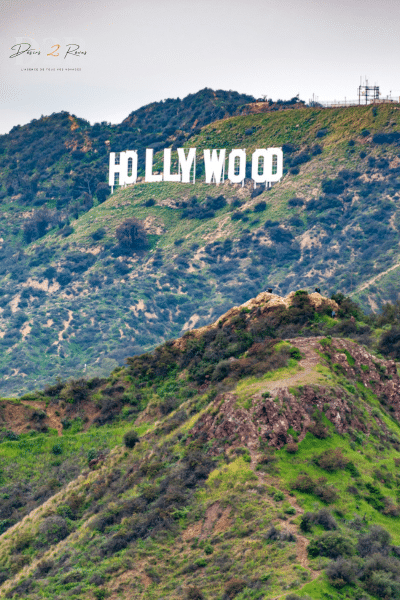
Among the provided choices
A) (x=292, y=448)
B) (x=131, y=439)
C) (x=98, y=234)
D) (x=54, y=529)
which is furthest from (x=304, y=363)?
(x=98, y=234)

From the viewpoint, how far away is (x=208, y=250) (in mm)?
162000

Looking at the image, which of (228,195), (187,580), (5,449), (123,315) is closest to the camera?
(187,580)

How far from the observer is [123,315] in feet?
A: 493

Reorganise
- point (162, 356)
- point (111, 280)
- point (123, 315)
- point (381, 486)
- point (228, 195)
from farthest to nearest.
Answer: point (228, 195)
point (111, 280)
point (123, 315)
point (162, 356)
point (381, 486)

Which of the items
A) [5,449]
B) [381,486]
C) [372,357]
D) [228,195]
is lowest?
[5,449]

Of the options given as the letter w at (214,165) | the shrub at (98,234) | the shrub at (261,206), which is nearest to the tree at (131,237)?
the shrub at (98,234)

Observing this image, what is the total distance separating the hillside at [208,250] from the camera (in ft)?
467

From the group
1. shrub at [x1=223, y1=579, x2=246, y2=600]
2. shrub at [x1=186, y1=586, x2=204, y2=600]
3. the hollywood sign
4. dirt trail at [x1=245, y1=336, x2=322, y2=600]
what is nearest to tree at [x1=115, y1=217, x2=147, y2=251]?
the hollywood sign

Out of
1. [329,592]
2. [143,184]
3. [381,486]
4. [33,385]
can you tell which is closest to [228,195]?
[143,184]

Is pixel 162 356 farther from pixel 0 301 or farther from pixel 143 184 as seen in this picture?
pixel 143 184

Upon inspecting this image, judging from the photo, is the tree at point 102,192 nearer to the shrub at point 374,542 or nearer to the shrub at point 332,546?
the shrub at point 374,542

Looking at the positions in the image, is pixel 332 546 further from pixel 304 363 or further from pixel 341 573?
pixel 304 363

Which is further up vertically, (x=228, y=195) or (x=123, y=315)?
(x=228, y=195)

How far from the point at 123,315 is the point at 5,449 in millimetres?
86183
